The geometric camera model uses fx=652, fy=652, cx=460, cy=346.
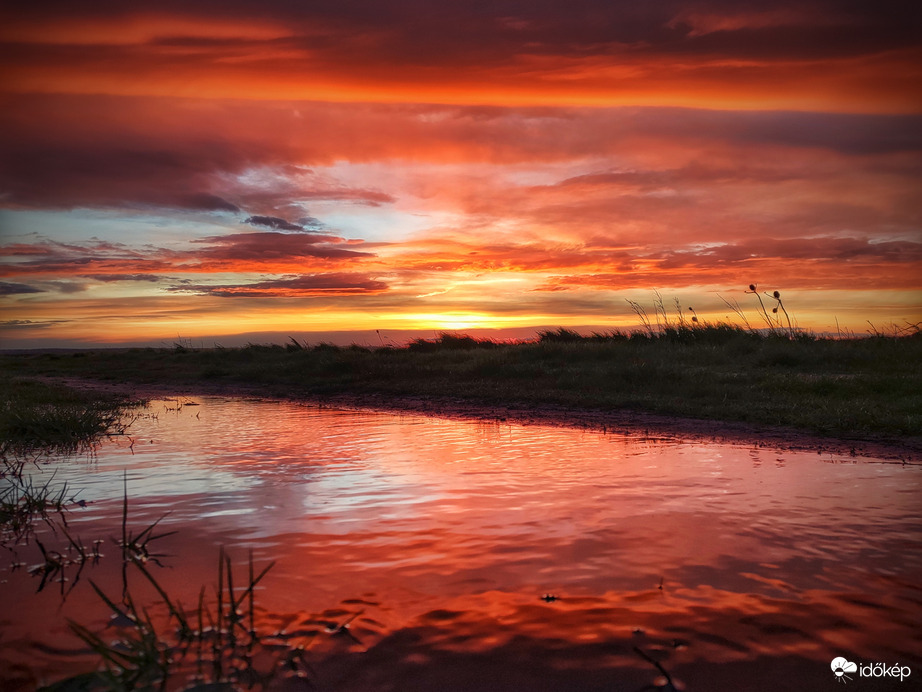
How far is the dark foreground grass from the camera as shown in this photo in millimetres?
10531

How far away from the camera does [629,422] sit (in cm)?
1030

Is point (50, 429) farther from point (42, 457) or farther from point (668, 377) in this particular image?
point (668, 377)

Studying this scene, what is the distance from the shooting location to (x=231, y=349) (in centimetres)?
3123

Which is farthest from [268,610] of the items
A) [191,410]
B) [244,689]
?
[191,410]

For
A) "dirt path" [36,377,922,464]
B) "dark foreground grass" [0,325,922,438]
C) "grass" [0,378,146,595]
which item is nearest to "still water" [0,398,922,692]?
"grass" [0,378,146,595]

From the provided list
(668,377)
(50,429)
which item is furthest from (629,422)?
(50,429)

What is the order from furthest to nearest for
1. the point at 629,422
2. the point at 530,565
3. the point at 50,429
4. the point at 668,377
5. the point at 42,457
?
the point at 668,377, the point at 629,422, the point at 50,429, the point at 42,457, the point at 530,565

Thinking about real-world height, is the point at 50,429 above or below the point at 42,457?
above

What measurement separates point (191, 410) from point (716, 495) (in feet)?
35.5

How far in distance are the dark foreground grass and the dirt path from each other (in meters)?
0.39

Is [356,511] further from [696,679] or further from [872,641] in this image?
[872,641]

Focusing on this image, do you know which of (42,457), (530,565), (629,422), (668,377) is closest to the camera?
(530,565)

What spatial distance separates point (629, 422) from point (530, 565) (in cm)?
667

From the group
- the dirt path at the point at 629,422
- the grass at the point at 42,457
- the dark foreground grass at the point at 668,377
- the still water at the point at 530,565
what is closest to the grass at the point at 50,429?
the grass at the point at 42,457
